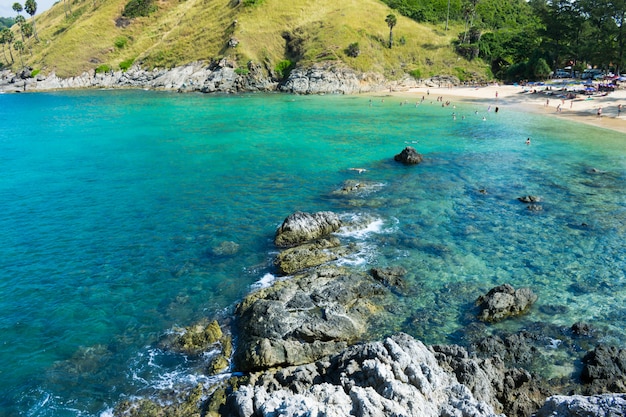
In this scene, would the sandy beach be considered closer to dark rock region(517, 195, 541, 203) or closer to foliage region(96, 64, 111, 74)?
dark rock region(517, 195, 541, 203)

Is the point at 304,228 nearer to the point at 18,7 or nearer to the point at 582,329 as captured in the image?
the point at 582,329

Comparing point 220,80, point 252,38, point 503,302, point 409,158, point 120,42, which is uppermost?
point 120,42

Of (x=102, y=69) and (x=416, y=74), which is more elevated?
(x=102, y=69)

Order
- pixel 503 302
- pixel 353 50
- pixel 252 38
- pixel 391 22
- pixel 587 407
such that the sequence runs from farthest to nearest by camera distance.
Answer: pixel 252 38 → pixel 391 22 → pixel 353 50 → pixel 503 302 → pixel 587 407

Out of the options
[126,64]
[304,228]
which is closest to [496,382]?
[304,228]

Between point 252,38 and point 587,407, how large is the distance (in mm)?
141938

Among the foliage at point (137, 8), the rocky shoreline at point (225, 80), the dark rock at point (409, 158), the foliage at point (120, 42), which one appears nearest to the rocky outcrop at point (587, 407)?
the dark rock at point (409, 158)

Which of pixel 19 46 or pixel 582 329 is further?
pixel 19 46

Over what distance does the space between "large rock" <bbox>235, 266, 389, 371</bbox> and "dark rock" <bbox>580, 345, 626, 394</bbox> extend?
10111 mm

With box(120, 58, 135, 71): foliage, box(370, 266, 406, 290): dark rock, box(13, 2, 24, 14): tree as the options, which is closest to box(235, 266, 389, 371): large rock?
box(370, 266, 406, 290): dark rock

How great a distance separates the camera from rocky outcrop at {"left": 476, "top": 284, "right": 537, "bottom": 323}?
73.2 feet

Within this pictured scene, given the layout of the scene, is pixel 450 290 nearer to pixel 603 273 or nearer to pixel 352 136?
pixel 603 273

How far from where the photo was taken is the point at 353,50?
124750 millimetres

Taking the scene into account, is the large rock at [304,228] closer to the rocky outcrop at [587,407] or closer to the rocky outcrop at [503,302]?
the rocky outcrop at [503,302]
